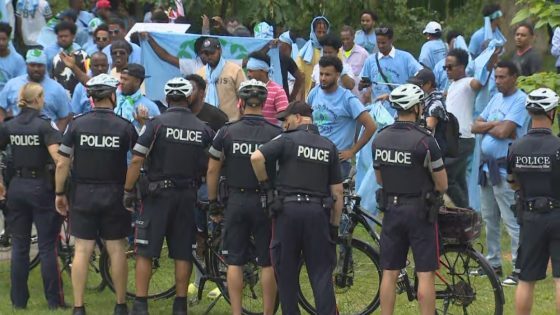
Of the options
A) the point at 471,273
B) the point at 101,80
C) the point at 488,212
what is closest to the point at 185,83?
the point at 101,80

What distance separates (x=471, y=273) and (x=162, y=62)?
551 centimetres

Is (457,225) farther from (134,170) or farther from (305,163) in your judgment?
(134,170)

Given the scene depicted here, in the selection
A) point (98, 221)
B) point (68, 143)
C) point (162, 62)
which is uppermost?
point (162, 62)

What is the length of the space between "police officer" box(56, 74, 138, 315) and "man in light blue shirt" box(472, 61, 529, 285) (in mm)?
3716

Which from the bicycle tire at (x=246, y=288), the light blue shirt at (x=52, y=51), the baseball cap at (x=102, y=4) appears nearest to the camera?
the bicycle tire at (x=246, y=288)

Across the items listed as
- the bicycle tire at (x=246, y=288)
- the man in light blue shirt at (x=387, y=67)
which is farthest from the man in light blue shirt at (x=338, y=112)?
the man in light blue shirt at (x=387, y=67)

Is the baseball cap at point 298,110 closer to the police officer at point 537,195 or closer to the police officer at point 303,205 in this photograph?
the police officer at point 303,205

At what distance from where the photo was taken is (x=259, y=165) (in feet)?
30.3

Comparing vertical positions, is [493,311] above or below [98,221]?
below

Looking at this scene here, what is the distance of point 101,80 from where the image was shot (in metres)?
10.1

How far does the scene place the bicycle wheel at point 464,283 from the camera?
9.77 meters

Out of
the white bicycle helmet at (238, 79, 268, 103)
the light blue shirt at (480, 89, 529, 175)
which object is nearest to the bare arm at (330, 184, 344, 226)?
the white bicycle helmet at (238, 79, 268, 103)

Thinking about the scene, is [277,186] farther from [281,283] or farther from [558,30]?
[558,30]

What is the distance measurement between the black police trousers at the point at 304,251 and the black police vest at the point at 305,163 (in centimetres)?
13
